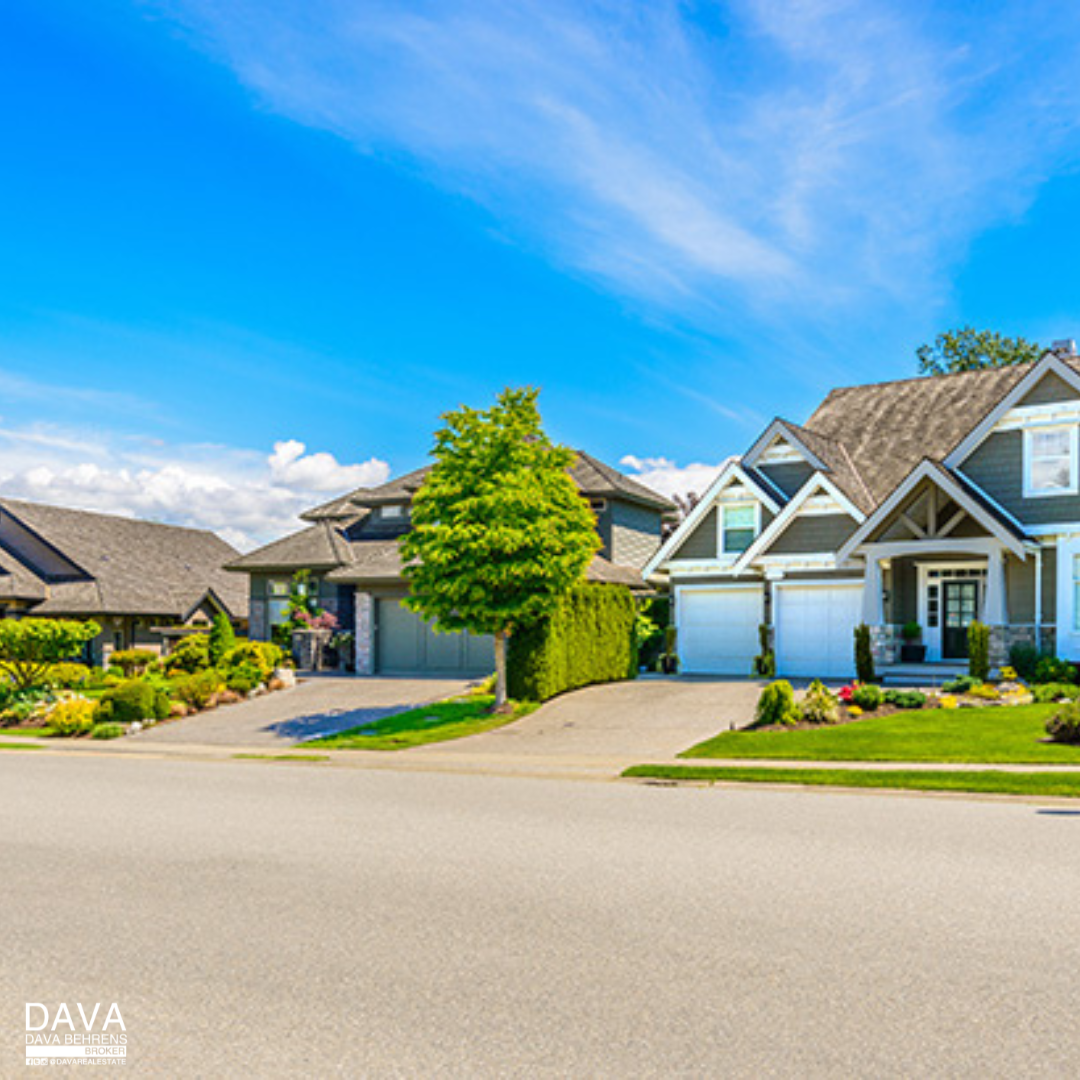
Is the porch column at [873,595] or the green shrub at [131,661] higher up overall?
the porch column at [873,595]

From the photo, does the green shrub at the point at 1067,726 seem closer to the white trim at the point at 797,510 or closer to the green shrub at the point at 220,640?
the white trim at the point at 797,510

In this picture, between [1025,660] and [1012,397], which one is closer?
[1025,660]

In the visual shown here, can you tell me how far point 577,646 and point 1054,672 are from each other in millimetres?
11125

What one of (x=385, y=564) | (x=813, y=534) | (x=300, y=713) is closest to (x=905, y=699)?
(x=813, y=534)

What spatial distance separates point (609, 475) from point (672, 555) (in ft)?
29.3

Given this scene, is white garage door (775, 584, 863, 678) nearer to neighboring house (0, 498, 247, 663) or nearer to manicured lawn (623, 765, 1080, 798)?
manicured lawn (623, 765, 1080, 798)

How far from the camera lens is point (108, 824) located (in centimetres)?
1171

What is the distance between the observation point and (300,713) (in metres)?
27.2

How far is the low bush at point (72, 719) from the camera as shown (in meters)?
26.3

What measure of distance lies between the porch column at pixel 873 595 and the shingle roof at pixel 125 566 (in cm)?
2727

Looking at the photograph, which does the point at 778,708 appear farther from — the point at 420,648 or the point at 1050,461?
the point at 420,648

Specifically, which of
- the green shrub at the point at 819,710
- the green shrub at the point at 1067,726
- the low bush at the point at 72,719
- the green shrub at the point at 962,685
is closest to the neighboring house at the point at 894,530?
the green shrub at the point at 962,685

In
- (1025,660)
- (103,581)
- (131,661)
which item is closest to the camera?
(1025,660)

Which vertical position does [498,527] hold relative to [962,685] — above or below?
above
